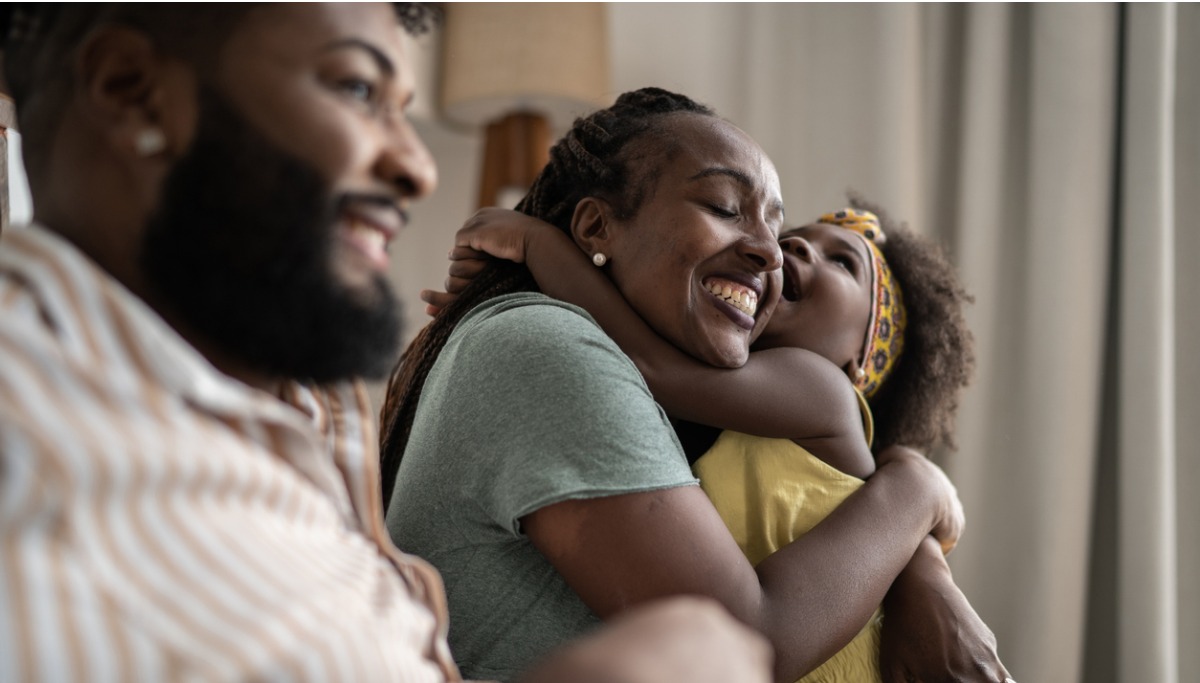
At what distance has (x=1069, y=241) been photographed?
8.02ft

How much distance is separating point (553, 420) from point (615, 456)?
70 mm

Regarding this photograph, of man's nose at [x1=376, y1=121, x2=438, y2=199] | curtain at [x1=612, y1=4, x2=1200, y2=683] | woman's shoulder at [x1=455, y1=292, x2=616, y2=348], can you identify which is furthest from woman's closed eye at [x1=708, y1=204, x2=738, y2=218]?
curtain at [x1=612, y1=4, x2=1200, y2=683]

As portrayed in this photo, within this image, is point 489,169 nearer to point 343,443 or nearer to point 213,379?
point 343,443

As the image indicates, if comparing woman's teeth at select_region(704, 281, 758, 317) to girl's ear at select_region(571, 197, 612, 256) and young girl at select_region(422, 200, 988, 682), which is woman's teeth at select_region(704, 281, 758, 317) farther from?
girl's ear at select_region(571, 197, 612, 256)

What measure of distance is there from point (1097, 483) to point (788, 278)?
1.20m

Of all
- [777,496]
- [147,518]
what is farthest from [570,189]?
[147,518]

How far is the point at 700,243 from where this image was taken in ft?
4.54

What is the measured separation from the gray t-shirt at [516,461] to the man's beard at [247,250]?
12.3 inches

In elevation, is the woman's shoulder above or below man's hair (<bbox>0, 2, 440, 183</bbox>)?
below

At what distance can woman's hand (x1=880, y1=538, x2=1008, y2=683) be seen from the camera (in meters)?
1.34

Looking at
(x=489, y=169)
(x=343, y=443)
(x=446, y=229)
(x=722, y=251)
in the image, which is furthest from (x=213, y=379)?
(x=446, y=229)

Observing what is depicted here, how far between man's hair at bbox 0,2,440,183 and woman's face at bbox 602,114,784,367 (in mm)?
713

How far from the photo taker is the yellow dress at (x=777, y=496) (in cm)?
133

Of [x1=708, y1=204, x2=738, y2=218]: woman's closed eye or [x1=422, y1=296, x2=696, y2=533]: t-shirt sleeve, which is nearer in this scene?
[x1=422, y1=296, x2=696, y2=533]: t-shirt sleeve
